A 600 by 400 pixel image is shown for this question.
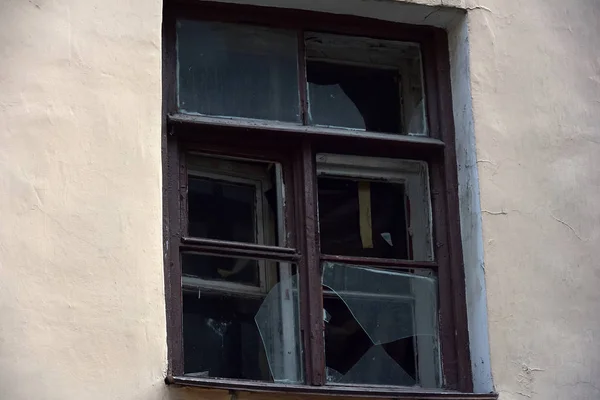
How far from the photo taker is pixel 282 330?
16.4 feet

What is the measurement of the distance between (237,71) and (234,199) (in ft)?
1.64

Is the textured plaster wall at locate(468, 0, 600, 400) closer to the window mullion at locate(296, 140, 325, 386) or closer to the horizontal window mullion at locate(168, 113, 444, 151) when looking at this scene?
the horizontal window mullion at locate(168, 113, 444, 151)

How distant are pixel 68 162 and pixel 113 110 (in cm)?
25

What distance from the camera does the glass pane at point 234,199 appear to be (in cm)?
507

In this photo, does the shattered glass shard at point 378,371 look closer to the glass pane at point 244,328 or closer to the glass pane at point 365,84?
the glass pane at point 244,328

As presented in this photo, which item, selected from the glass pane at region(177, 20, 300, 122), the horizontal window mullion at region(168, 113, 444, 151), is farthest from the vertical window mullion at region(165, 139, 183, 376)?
the glass pane at region(177, 20, 300, 122)

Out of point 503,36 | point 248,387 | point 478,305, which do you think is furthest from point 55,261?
point 503,36

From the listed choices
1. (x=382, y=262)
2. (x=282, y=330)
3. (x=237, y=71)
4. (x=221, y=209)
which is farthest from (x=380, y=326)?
(x=237, y=71)

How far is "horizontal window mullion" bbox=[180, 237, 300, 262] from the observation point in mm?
4953

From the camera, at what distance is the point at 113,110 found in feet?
15.9

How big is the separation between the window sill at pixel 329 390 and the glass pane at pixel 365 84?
1.06 meters

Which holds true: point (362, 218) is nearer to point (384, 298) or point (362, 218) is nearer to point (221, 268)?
point (384, 298)

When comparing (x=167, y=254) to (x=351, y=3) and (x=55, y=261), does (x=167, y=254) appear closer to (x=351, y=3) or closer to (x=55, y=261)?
(x=55, y=261)

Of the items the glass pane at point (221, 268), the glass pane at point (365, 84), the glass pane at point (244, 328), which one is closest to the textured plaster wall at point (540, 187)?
the glass pane at point (365, 84)
